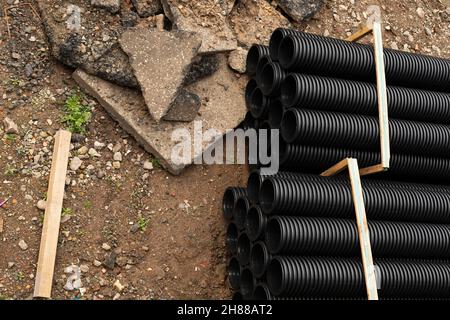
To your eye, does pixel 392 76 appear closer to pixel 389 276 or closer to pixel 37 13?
pixel 389 276

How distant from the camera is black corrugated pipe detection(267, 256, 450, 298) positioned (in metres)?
5.61

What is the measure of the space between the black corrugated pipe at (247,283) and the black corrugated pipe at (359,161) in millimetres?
1167

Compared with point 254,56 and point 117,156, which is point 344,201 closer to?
point 254,56

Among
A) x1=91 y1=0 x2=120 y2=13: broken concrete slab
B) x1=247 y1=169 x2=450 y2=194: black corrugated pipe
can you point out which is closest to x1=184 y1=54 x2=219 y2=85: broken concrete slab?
x1=91 y1=0 x2=120 y2=13: broken concrete slab

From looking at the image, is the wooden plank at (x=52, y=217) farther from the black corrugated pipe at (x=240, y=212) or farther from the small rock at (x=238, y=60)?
A: the small rock at (x=238, y=60)

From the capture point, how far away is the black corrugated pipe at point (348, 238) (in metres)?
5.71

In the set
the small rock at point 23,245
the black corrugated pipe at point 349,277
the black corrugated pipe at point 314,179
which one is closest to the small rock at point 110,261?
the small rock at point 23,245

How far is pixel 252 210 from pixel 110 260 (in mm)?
1578

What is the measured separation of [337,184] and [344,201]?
20 cm

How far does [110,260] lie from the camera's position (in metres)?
6.42

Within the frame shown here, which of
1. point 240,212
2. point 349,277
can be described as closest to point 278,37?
point 240,212

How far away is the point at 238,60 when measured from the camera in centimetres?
745

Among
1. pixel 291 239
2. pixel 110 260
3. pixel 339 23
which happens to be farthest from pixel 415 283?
pixel 339 23

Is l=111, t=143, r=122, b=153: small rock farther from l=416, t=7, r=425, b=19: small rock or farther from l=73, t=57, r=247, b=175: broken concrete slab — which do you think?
l=416, t=7, r=425, b=19: small rock
